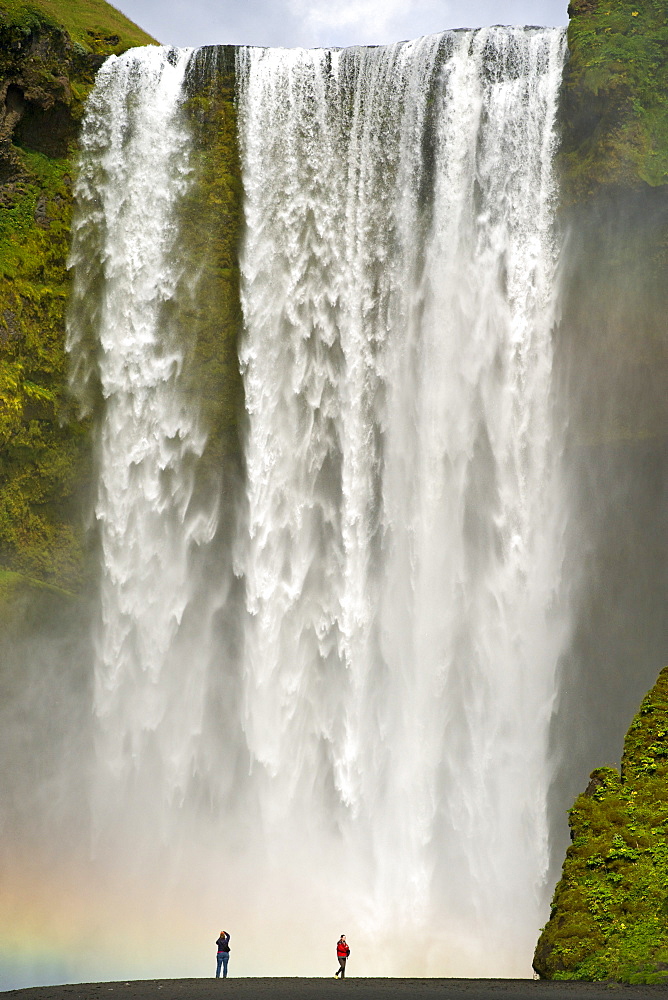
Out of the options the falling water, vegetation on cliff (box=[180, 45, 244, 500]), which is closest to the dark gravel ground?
the falling water

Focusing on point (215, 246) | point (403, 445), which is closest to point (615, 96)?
point (403, 445)

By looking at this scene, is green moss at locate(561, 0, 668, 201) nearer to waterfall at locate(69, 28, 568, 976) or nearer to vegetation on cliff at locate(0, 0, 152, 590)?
waterfall at locate(69, 28, 568, 976)

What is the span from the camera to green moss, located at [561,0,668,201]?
27875mm

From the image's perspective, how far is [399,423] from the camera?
2988cm

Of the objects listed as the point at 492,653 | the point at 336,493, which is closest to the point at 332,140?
the point at 336,493

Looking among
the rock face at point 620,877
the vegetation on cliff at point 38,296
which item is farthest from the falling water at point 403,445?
the rock face at point 620,877

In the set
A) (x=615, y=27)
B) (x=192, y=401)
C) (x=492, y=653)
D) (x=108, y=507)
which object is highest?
(x=615, y=27)

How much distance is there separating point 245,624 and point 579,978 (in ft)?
51.7

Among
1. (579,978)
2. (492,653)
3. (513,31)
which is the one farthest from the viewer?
(513,31)

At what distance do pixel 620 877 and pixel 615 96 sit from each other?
66.1ft

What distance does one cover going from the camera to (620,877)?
17.0m

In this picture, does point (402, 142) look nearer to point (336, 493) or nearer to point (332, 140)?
A: point (332, 140)

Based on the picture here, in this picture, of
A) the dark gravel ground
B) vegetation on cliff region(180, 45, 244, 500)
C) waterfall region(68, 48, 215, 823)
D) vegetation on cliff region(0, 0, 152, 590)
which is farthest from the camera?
vegetation on cliff region(180, 45, 244, 500)

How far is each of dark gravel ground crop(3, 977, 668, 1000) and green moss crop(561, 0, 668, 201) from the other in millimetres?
20073
